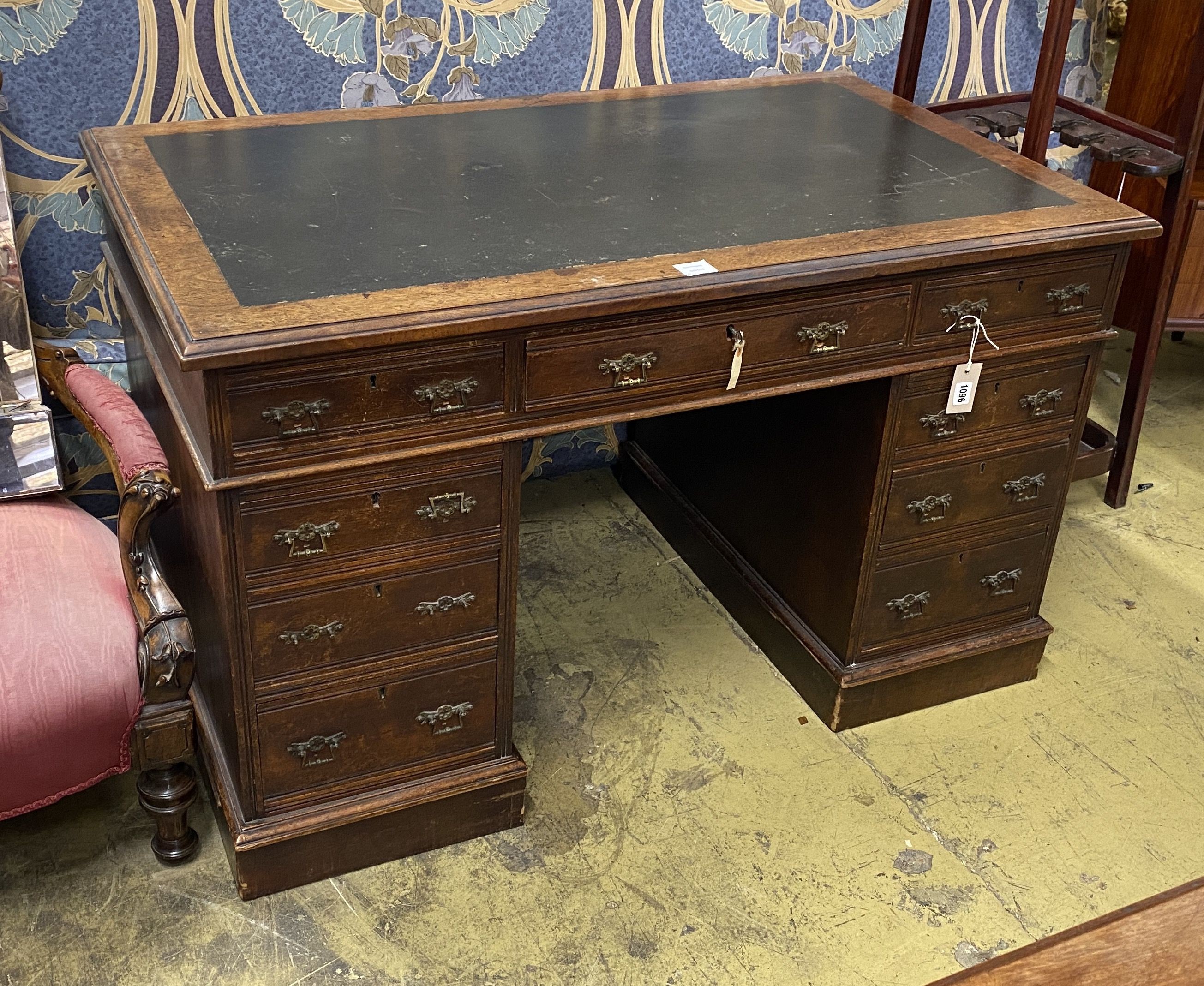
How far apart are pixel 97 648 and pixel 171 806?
32 centimetres

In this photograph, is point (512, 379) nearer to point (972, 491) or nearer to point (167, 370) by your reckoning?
point (167, 370)

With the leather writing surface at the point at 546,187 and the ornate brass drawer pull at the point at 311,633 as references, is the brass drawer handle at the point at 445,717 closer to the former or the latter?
the ornate brass drawer pull at the point at 311,633

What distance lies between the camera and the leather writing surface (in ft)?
5.48

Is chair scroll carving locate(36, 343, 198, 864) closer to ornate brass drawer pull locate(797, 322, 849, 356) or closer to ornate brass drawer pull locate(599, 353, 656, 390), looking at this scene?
ornate brass drawer pull locate(599, 353, 656, 390)

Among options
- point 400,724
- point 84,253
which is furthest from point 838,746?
point 84,253

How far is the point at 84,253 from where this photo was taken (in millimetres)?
2199

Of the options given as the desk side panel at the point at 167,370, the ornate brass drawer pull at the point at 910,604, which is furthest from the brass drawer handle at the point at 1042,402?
the desk side panel at the point at 167,370

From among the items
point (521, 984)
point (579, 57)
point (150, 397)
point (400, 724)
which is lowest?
point (521, 984)

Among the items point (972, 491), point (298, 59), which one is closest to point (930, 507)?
point (972, 491)

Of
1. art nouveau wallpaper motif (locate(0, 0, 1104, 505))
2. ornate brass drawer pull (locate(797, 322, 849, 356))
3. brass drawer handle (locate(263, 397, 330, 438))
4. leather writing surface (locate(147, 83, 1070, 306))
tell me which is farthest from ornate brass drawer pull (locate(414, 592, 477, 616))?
art nouveau wallpaper motif (locate(0, 0, 1104, 505))

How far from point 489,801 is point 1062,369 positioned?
1120 mm

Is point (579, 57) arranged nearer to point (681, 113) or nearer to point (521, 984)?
point (681, 113)

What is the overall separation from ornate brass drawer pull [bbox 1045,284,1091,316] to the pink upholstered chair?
129 cm

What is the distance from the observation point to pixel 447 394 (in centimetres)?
160
